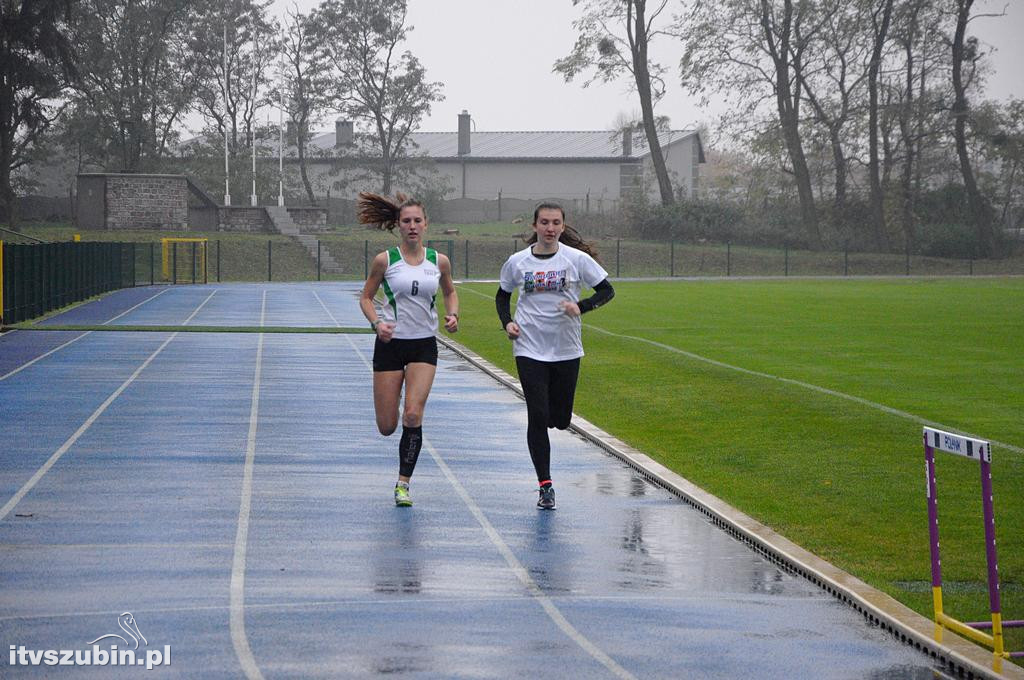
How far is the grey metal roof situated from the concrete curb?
77069 mm

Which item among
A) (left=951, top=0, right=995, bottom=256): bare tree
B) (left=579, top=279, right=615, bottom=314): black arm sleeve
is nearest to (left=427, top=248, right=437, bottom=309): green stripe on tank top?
(left=579, top=279, right=615, bottom=314): black arm sleeve

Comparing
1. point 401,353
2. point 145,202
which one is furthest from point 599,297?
point 145,202

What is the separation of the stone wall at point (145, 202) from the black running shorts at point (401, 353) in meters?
55.6

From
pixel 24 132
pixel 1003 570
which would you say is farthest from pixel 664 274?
pixel 1003 570

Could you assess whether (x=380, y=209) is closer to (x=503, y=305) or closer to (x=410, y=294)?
(x=410, y=294)

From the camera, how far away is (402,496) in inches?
397

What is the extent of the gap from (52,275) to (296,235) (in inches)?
1268

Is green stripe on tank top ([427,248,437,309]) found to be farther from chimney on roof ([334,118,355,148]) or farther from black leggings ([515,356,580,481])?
chimney on roof ([334,118,355,148])

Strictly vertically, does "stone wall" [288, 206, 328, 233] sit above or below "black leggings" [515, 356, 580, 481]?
above

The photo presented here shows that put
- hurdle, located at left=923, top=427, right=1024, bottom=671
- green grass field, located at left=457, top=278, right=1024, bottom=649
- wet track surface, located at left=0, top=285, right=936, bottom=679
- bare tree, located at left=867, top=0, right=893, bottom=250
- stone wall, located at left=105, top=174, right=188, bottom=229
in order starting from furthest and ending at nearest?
bare tree, located at left=867, top=0, right=893, bottom=250, stone wall, located at left=105, top=174, right=188, bottom=229, green grass field, located at left=457, top=278, right=1024, bottom=649, wet track surface, located at left=0, top=285, right=936, bottom=679, hurdle, located at left=923, top=427, right=1024, bottom=671

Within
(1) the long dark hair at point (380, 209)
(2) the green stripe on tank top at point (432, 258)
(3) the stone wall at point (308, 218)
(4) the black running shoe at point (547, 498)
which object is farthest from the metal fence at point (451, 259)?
(4) the black running shoe at point (547, 498)

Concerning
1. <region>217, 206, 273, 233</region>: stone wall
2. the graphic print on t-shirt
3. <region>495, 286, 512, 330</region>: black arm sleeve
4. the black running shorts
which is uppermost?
<region>217, 206, 273, 233</region>: stone wall

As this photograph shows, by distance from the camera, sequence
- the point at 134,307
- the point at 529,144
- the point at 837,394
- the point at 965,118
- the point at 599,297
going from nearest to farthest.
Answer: the point at 599,297, the point at 837,394, the point at 134,307, the point at 965,118, the point at 529,144

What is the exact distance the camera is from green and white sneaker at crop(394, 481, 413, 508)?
10078 millimetres
